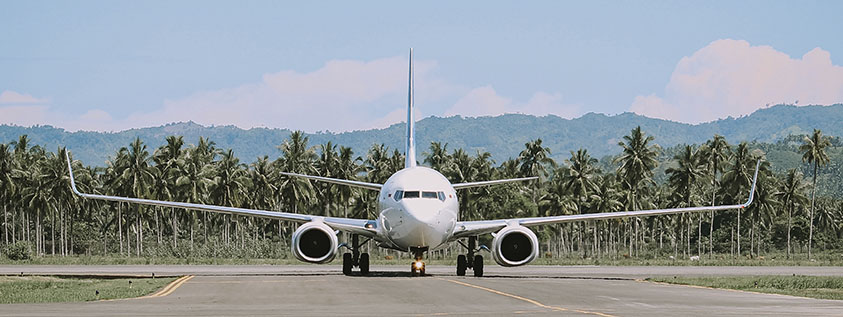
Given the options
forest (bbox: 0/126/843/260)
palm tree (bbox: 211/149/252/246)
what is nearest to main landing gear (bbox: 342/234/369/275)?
forest (bbox: 0/126/843/260)

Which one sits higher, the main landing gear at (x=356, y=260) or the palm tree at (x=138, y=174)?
the palm tree at (x=138, y=174)

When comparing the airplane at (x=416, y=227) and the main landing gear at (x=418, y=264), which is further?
the main landing gear at (x=418, y=264)

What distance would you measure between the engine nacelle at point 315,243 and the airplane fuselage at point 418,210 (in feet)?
5.85

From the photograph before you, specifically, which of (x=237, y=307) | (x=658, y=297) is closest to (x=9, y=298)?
(x=237, y=307)

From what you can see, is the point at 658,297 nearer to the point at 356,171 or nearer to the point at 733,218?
the point at 356,171

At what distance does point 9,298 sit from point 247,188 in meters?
96.8

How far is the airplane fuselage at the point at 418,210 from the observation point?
34.2 metres

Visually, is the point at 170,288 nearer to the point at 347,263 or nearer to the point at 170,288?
the point at 170,288

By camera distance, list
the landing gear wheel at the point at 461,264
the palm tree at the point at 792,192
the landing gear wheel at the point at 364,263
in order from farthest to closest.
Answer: the palm tree at the point at 792,192 < the landing gear wheel at the point at 364,263 < the landing gear wheel at the point at 461,264

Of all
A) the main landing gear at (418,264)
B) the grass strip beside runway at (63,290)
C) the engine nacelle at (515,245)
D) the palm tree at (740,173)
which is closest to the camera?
the grass strip beside runway at (63,290)

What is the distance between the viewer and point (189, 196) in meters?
108

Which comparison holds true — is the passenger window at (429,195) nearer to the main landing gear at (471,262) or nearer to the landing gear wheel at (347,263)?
the main landing gear at (471,262)

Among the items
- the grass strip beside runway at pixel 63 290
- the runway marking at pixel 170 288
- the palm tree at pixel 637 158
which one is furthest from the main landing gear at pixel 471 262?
the palm tree at pixel 637 158

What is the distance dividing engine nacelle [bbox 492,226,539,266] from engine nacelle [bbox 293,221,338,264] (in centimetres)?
541
